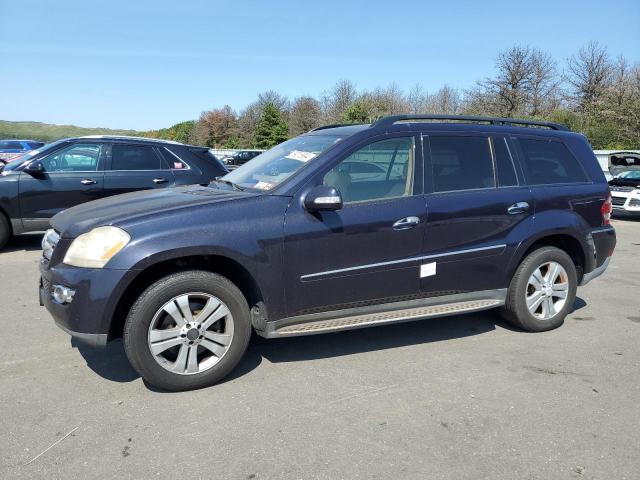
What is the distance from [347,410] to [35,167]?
Answer: 6.52 metres

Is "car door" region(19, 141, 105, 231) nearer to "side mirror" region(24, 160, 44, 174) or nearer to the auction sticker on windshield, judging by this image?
"side mirror" region(24, 160, 44, 174)

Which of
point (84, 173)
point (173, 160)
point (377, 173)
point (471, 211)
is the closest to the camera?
point (377, 173)

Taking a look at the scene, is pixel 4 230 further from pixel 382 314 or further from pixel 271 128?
pixel 271 128

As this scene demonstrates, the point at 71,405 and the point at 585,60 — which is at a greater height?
the point at 585,60

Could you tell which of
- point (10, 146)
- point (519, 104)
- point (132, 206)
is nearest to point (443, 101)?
point (519, 104)

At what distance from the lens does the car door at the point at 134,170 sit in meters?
8.17

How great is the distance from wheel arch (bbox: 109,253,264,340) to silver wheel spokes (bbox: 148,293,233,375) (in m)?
0.23

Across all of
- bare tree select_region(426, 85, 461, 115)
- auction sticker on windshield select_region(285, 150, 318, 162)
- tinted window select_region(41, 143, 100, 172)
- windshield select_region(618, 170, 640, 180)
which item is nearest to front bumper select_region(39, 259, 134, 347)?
auction sticker on windshield select_region(285, 150, 318, 162)

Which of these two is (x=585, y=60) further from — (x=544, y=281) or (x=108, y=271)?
(x=108, y=271)

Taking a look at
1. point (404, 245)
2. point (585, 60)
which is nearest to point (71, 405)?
point (404, 245)

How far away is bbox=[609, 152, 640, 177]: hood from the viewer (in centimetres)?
1481

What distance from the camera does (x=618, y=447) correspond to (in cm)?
296

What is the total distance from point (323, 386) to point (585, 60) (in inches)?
1622

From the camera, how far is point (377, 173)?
13.8 ft
